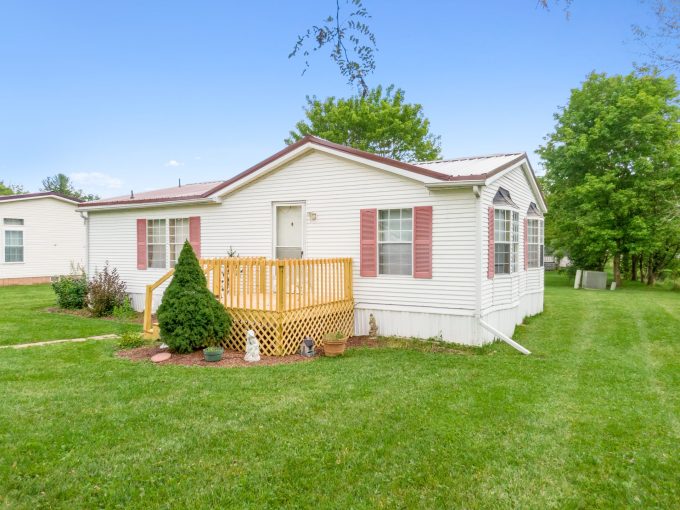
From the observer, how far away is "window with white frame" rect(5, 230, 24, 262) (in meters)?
18.4

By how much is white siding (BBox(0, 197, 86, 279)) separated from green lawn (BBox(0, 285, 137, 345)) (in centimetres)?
590

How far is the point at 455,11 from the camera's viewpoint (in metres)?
4.10

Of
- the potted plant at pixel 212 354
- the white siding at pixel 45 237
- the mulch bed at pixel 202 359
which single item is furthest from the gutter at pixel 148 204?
the white siding at pixel 45 237

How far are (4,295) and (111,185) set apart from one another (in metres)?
48.9

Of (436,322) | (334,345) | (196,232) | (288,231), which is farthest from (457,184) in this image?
(196,232)

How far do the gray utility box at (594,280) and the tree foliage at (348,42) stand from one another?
1983cm

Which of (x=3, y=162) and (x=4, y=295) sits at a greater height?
(x=3, y=162)

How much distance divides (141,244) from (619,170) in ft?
65.7

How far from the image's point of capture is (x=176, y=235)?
11.6m

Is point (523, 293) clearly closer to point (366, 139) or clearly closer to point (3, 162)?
point (366, 139)

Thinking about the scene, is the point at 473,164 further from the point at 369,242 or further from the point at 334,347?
the point at 334,347

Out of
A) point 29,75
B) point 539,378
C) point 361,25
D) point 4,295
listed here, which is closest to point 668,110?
point 539,378

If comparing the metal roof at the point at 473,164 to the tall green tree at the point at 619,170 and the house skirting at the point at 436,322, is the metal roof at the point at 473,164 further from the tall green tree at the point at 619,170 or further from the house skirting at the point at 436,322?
the tall green tree at the point at 619,170

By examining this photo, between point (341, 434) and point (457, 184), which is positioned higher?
point (457, 184)
